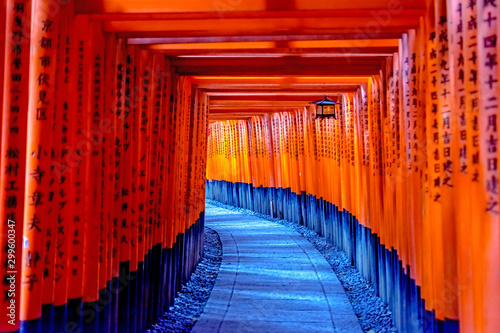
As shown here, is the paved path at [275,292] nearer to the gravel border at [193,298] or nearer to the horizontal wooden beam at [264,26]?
the gravel border at [193,298]

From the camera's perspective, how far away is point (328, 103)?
890 centimetres

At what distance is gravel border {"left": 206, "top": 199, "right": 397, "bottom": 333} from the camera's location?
6.30 metres

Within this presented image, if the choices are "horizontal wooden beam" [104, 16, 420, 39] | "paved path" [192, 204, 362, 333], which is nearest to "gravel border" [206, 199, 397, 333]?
"paved path" [192, 204, 362, 333]

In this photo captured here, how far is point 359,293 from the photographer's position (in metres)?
7.80

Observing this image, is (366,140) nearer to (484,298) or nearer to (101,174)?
(101,174)

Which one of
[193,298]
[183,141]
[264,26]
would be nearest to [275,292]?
[193,298]

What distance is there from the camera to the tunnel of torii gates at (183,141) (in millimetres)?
2953

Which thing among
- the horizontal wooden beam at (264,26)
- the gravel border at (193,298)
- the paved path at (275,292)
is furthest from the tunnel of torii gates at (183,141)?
the paved path at (275,292)

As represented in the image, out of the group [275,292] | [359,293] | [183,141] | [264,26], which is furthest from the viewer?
[183,141]

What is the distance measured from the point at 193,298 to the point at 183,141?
246 centimetres

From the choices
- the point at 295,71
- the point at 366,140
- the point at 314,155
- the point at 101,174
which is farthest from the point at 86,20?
the point at 314,155

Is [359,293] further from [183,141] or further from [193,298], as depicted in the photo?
[183,141]

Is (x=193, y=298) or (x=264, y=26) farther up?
(x=264, y=26)

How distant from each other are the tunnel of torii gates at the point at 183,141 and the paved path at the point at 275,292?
698 millimetres
